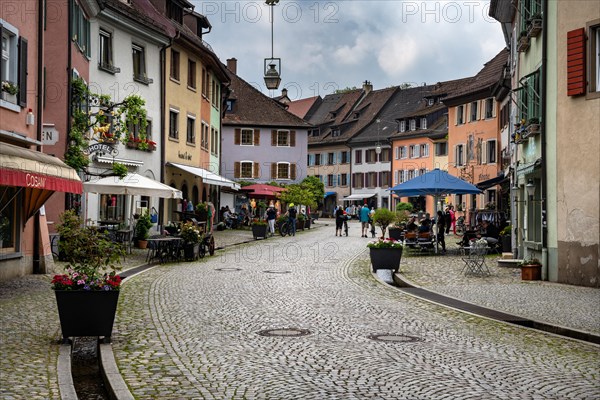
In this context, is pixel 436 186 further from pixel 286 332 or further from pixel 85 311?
pixel 85 311

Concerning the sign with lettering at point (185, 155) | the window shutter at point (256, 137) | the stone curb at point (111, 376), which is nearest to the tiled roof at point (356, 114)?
the window shutter at point (256, 137)

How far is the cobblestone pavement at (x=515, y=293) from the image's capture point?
40.8 ft

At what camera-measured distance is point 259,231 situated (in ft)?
121

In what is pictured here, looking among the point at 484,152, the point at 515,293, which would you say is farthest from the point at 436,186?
the point at 484,152

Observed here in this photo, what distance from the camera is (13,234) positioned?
55.9 ft

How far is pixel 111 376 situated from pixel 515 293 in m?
10.2

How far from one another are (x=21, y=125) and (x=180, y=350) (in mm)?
9378

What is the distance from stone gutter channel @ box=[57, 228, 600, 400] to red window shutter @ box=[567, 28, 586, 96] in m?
5.56

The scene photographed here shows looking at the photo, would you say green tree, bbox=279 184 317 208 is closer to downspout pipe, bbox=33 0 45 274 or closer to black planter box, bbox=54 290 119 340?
downspout pipe, bbox=33 0 45 274

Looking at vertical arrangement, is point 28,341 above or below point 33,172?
below

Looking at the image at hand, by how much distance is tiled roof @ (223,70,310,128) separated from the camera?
6306 cm

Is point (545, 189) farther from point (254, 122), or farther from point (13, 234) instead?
A: point (254, 122)

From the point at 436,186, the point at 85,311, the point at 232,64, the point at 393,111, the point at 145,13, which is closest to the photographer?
the point at 85,311

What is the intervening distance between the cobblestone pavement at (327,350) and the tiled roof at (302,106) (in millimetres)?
80009
